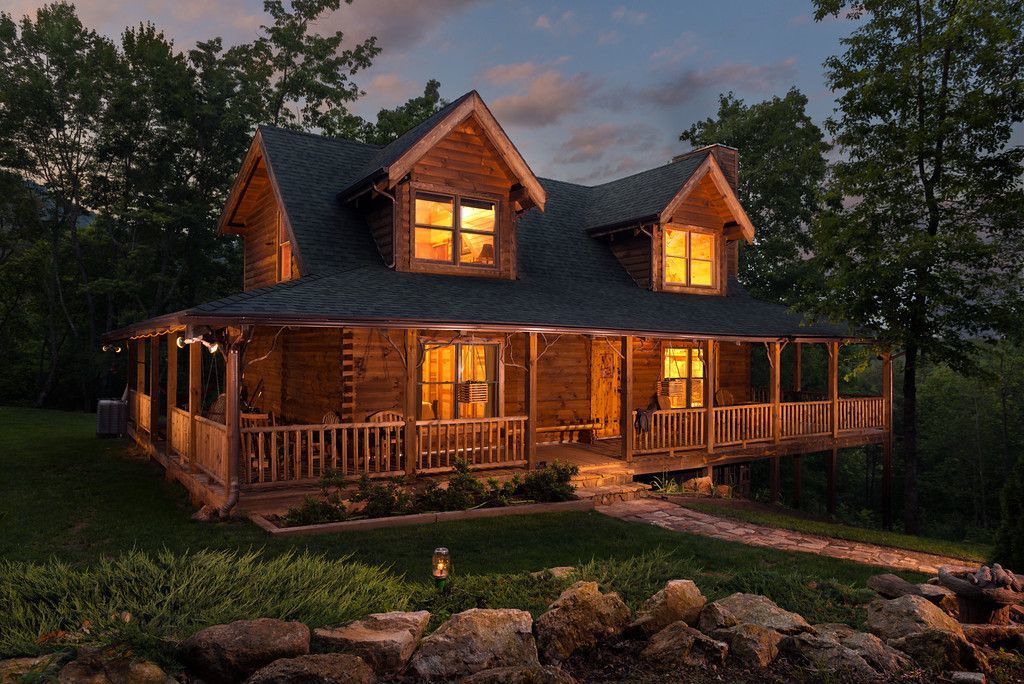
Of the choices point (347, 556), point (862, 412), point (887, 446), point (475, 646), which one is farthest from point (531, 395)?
point (887, 446)

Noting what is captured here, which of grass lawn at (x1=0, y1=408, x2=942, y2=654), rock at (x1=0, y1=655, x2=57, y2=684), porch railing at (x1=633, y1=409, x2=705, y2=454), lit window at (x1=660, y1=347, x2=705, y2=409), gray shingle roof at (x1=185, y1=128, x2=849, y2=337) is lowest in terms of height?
grass lawn at (x1=0, y1=408, x2=942, y2=654)

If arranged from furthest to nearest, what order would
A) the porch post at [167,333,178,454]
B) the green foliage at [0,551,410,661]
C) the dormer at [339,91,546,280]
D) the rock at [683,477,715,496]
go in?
the dormer at [339,91,546,280]
the rock at [683,477,715,496]
the porch post at [167,333,178,454]
the green foliage at [0,551,410,661]

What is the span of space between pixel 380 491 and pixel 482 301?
189 inches

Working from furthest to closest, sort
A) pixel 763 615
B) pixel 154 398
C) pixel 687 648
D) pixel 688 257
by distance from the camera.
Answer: pixel 688 257, pixel 154 398, pixel 763 615, pixel 687 648

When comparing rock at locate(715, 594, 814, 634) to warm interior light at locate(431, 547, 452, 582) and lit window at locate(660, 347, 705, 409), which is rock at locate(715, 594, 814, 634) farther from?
lit window at locate(660, 347, 705, 409)

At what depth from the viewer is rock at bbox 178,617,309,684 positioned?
4.31m

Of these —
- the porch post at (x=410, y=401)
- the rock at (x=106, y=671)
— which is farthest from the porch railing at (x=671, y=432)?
the rock at (x=106, y=671)

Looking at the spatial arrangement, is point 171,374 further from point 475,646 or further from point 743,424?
point 743,424

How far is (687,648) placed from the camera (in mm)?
5293

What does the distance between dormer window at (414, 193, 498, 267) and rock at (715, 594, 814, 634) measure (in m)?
11.2

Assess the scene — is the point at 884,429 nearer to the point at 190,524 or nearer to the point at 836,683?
the point at 836,683

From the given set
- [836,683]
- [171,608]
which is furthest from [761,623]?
[171,608]

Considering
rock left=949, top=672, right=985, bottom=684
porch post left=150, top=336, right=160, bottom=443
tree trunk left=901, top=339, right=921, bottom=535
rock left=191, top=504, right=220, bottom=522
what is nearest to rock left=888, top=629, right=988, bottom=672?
rock left=949, top=672, right=985, bottom=684

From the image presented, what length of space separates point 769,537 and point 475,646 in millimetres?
7621
